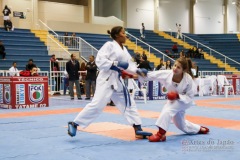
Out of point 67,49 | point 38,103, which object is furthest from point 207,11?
point 38,103

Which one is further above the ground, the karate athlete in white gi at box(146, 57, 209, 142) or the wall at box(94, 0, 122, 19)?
the wall at box(94, 0, 122, 19)

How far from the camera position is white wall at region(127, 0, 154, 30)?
2987cm

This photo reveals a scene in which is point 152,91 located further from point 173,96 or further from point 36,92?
point 173,96

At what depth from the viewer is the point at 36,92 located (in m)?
10.7

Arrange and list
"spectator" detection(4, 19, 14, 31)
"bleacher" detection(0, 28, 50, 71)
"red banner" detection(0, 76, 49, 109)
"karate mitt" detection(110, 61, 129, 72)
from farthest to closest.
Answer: "spectator" detection(4, 19, 14, 31)
"bleacher" detection(0, 28, 50, 71)
"red banner" detection(0, 76, 49, 109)
"karate mitt" detection(110, 61, 129, 72)

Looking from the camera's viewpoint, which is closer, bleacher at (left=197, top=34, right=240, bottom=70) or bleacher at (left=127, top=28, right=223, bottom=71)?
bleacher at (left=127, top=28, right=223, bottom=71)

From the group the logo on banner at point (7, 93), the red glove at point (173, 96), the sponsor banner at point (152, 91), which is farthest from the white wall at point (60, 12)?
the red glove at point (173, 96)

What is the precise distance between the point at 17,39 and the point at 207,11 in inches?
824

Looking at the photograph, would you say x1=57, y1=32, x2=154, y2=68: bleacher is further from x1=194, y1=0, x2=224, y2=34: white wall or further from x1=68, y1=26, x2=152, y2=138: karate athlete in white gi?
x1=68, y1=26, x2=152, y2=138: karate athlete in white gi

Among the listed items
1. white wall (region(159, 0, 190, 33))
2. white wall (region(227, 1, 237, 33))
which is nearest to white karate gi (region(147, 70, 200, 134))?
white wall (region(159, 0, 190, 33))

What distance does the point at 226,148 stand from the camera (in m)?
4.49

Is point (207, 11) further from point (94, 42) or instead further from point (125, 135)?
point (125, 135)

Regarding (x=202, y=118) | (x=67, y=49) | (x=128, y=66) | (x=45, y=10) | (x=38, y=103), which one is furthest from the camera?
(x=45, y=10)

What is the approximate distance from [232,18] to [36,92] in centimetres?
3052
